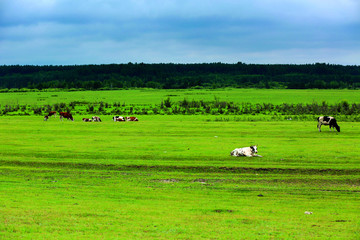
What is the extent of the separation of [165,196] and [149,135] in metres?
19.3

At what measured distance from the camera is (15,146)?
28031mm

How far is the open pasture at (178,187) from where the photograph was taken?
1066cm

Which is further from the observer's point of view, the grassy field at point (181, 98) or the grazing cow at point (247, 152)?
the grassy field at point (181, 98)

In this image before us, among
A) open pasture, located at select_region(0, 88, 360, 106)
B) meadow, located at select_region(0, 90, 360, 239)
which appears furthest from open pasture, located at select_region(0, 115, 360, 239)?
open pasture, located at select_region(0, 88, 360, 106)

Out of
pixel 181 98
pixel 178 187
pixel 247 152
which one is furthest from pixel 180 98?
pixel 178 187

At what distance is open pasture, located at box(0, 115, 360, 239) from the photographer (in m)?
10.7

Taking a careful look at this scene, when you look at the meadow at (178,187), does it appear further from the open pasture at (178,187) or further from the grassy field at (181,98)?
the grassy field at (181,98)

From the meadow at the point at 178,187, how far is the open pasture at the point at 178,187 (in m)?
0.03

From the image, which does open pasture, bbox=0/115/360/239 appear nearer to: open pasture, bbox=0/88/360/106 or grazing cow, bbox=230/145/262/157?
grazing cow, bbox=230/145/262/157

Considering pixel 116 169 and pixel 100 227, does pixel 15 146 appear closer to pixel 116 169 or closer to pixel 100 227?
pixel 116 169

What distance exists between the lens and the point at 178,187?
54.7 ft

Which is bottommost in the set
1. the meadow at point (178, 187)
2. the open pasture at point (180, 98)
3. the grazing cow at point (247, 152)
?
the meadow at point (178, 187)

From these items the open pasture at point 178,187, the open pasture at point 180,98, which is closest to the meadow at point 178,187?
the open pasture at point 178,187

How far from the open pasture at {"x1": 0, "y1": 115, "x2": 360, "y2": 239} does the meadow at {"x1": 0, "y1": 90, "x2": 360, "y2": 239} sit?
1.3 inches
